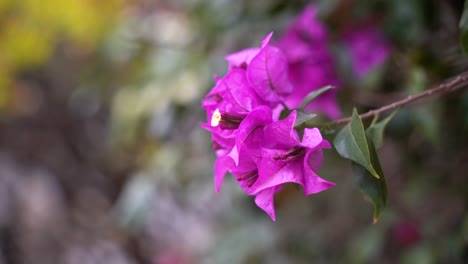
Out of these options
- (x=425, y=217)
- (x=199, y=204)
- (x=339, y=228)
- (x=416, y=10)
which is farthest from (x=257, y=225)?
(x=199, y=204)

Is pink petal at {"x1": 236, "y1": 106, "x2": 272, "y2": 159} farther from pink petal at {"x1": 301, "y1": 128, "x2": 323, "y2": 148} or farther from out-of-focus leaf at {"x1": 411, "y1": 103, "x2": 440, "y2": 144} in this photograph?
out-of-focus leaf at {"x1": 411, "y1": 103, "x2": 440, "y2": 144}

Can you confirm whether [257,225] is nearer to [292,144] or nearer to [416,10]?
[416,10]

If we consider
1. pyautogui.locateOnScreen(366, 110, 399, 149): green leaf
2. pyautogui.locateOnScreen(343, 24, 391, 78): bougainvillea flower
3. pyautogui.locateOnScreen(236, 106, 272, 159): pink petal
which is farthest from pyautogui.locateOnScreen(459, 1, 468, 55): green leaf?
pyautogui.locateOnScreen(343, 24, 391, 78): bougainvillea flower

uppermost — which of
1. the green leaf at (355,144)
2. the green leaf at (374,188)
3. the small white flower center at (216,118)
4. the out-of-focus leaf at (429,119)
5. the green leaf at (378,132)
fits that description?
the small white flower center at (216,118)

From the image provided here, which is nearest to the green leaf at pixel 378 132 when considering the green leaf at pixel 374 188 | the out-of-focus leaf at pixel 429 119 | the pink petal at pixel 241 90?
the green leaf at pixel 374 188

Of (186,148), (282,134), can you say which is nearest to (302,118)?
(282,134)

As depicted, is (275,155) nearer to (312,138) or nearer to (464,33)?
(312,138)

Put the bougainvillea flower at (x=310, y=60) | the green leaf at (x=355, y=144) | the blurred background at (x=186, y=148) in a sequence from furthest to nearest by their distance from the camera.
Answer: the blurred background at (x=186, y=148) < the bougainvillea flower at (x=310, y=60) < the green leaf at (x=355, y=144)

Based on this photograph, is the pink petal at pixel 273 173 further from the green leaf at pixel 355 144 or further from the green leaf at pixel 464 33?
the green leaf at pixel 464 33

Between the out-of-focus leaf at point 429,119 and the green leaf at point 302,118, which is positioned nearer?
the green leaf at point 302,118
